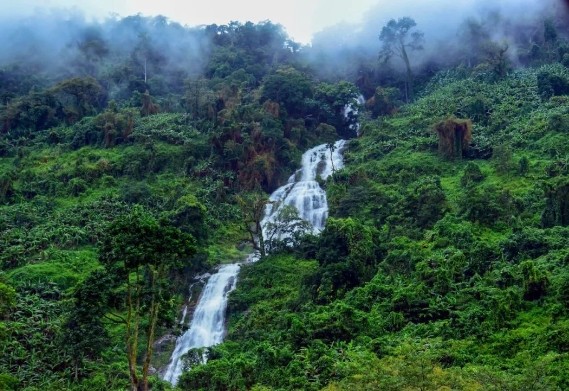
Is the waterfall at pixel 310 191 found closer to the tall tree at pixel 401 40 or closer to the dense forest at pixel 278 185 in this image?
the dense forest at pixel 278 185

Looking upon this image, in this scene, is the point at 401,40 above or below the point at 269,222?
above

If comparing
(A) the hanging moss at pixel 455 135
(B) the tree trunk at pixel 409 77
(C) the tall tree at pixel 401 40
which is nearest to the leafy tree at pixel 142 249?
(A) the hanging moss at pixel 455 135

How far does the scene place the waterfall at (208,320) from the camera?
33.9 m

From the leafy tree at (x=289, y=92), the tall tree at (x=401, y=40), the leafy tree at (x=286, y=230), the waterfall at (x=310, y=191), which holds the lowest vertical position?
the leafy tree at (x=286, y=230)

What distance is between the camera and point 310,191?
162 feet

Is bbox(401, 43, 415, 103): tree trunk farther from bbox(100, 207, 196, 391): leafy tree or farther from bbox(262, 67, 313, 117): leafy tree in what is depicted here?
bbox(100, 207, 196, 391): leafy tree

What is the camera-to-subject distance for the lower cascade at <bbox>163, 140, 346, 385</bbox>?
35.3 meters

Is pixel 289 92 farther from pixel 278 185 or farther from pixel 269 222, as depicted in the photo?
pixel 269 222

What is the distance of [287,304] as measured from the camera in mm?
34281

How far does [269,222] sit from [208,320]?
778 cm

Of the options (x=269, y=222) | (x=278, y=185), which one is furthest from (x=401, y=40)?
(x=269, y=222)

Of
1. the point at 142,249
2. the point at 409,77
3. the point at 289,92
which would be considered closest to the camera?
the point at 142,249

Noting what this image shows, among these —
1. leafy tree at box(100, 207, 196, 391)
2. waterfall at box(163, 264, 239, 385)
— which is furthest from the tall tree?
leafy tree at box(100, 207, 196, 391)

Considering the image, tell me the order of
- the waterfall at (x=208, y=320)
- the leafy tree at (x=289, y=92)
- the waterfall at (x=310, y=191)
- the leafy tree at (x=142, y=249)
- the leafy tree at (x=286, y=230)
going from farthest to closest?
the leafy tree at (x=289, y=92), the waterfall at (x=310, y=191), the leafy tree at (x=286, y=230), the waterfall at (x=208, y=320), the leafy tree at (x=142, y=249)
